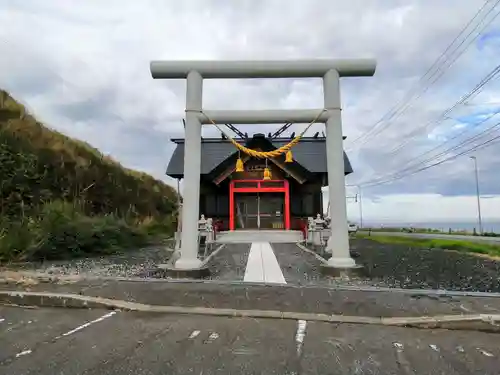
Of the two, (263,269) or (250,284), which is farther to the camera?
(263,269)

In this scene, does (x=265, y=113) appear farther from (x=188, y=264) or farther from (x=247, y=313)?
(x=247, y=313)

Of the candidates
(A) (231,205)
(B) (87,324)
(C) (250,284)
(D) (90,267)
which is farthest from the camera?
(A) (231,205)

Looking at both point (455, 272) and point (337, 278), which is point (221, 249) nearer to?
point (337, 278)

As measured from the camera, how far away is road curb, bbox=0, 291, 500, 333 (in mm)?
4898

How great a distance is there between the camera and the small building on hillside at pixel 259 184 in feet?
68.1

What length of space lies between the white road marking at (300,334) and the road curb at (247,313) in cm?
16

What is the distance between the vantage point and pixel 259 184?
21188mm

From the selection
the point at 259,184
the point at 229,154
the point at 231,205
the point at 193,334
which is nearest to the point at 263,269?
the point at 193,334

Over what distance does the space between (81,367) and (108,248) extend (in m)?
12.3

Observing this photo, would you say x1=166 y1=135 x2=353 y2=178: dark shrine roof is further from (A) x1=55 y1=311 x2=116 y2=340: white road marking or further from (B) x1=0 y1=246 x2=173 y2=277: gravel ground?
(A) x1=55 y1=311 x2=116 y2=340: white road marking

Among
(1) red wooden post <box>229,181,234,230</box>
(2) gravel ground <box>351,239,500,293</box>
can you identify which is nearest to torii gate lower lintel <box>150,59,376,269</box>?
(2) gravel ground <box>351,239,500,293</box>

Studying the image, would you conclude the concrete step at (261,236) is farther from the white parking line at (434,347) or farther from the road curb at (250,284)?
the white parking line at (434,347)

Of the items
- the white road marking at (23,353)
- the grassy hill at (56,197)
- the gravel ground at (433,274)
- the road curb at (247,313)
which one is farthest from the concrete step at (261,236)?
the white road marking at (23,353)

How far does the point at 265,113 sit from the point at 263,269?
4066mm
